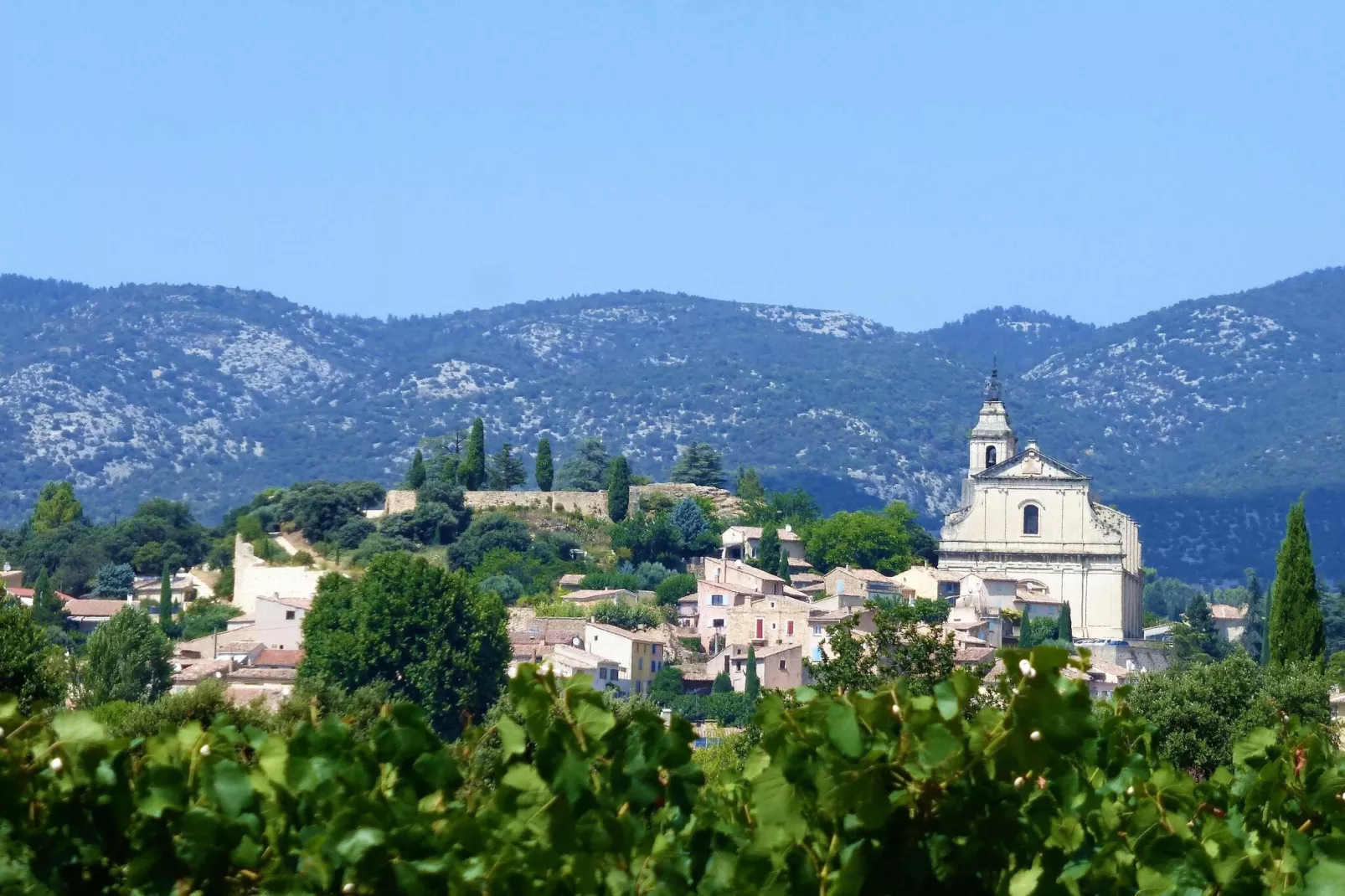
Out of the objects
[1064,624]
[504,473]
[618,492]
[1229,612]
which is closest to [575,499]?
[618,492]

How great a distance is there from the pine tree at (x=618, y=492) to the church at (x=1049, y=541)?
1202cm

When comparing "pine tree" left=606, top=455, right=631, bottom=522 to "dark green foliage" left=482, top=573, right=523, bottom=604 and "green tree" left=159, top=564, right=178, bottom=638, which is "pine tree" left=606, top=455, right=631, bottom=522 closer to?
"dark green foliage" left=482, top=573, right=523, bottom=604

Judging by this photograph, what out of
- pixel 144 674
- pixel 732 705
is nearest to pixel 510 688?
pixel 144 674

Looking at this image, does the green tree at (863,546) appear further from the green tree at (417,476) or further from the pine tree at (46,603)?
the pine tree at (46,603)

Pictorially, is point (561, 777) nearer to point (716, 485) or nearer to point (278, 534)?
point (278, 534)

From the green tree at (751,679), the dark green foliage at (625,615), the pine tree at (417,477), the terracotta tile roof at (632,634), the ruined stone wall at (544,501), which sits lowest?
the green tree at (751,679)

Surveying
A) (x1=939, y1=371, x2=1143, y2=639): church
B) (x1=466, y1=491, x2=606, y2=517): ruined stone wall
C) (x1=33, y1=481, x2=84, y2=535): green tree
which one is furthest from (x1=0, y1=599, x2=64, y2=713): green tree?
(x1=33, y1=481, x2=84, y2=535): green tree

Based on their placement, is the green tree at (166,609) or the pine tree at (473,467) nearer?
the green tree at (166,609)

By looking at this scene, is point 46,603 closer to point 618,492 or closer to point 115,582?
point 115,582

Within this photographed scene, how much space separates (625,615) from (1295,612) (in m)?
32.4

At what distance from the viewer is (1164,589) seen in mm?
152750

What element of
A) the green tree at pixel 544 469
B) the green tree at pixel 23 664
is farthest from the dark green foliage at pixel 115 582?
the green tree at pixel 23 664

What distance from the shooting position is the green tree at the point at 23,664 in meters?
31.5

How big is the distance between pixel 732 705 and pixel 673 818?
5218 cm
